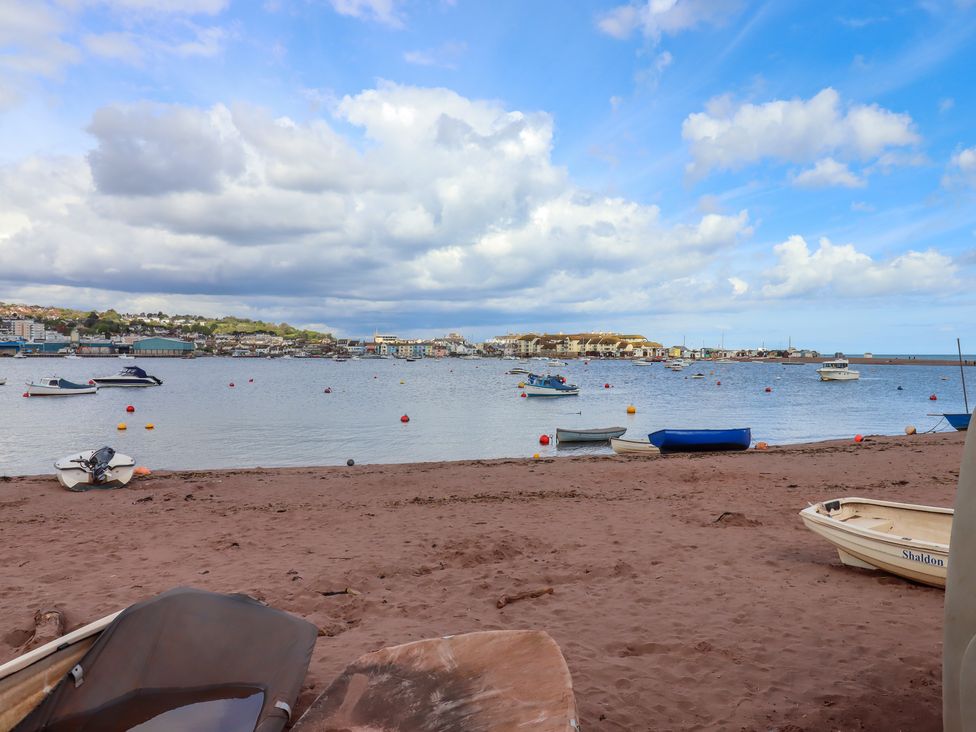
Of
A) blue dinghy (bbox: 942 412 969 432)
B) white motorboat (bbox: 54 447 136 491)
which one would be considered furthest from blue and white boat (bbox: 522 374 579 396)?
white motorboat (bbox: 54 447 136 491)

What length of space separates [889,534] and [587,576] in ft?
11.9

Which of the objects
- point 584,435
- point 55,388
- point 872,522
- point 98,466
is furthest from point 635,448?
point 55,388

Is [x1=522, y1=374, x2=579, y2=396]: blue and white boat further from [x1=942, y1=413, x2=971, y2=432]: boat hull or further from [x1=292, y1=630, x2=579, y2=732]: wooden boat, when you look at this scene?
[x1=292, y1=630, x2=579, y2=732]: wooden boat

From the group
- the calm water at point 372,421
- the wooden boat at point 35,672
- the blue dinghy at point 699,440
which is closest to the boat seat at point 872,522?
the wooden boat at point 35,672

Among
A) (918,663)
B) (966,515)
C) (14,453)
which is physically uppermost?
(966,515)

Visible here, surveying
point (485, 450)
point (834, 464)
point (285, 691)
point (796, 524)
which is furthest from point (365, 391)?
point (285, 691)

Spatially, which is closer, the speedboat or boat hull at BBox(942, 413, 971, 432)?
boat hull at BBox(942, 413, 971, 432)

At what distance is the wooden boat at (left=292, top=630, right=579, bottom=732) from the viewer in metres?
3.75

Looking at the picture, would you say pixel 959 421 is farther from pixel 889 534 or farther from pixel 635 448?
pixel 889 534

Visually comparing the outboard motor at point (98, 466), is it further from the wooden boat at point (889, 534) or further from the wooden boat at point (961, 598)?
the wooden boat at point (961, 598)

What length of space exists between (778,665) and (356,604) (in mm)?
4389

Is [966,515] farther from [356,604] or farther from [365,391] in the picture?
[365,391]

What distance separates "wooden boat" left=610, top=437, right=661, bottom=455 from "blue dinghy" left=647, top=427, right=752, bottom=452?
291mm

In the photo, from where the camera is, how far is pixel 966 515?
105 inches
